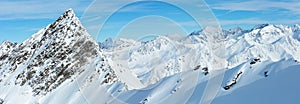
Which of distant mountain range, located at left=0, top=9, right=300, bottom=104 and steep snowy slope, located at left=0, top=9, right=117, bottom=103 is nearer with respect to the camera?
distant mountain range, located at left=0, top=9, right=300, bottom=104

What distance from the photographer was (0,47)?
10081 cm

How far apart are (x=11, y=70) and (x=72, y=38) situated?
1537cm

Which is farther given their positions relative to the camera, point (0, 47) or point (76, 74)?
point (0, 47)

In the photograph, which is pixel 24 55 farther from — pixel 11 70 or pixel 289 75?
pixel 289 75

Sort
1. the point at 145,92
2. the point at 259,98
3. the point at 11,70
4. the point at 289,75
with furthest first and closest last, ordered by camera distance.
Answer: the point at 11,70
the point at 145,92
the point at 289,75
the point at 259,98

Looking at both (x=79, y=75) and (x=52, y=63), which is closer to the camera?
(x=79, y=75)

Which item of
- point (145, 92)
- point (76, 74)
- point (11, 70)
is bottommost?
point (145, 92)

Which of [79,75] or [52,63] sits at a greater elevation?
[52,63]

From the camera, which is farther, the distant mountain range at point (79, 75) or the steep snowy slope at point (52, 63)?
the steep snowy slope at point (52, 63)

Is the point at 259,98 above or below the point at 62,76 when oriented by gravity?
below

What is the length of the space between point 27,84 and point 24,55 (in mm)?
11690

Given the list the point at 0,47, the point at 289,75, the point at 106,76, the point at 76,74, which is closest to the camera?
the point at 289,75

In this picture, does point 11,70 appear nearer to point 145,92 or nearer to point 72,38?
point 72,38

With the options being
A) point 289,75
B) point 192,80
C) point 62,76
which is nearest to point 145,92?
point 192,80
